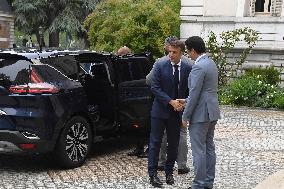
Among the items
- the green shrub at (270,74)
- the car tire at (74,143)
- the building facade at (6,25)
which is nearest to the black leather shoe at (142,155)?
the car tire at (74,143)

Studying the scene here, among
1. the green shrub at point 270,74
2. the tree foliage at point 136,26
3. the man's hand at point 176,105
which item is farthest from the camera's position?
the tree foliage at point 136,26

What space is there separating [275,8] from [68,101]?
13.2 metres

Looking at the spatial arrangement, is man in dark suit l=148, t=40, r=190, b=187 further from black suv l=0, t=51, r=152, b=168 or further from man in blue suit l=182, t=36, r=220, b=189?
black suv l=0, t=51, r=152, b=168

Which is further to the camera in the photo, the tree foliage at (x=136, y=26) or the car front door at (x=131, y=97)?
the tree foliage at (x=136, y=26)

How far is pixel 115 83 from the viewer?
8008 millimetres

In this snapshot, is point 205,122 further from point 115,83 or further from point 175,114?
point 115,83

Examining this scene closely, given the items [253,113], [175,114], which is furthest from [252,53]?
[175,114]

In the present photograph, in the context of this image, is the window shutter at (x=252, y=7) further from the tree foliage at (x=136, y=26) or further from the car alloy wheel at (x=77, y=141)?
the car alloy wheel at (x=77, y=141)

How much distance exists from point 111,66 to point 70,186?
2.36 metres

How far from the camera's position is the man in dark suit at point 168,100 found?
644cm

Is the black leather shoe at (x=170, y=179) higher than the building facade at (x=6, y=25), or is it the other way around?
the building facade at (x=6, y=25)

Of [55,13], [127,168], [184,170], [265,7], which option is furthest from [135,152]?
[55,13]

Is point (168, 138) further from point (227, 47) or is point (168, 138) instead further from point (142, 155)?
point (227, 47)

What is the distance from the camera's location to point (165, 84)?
651cm
